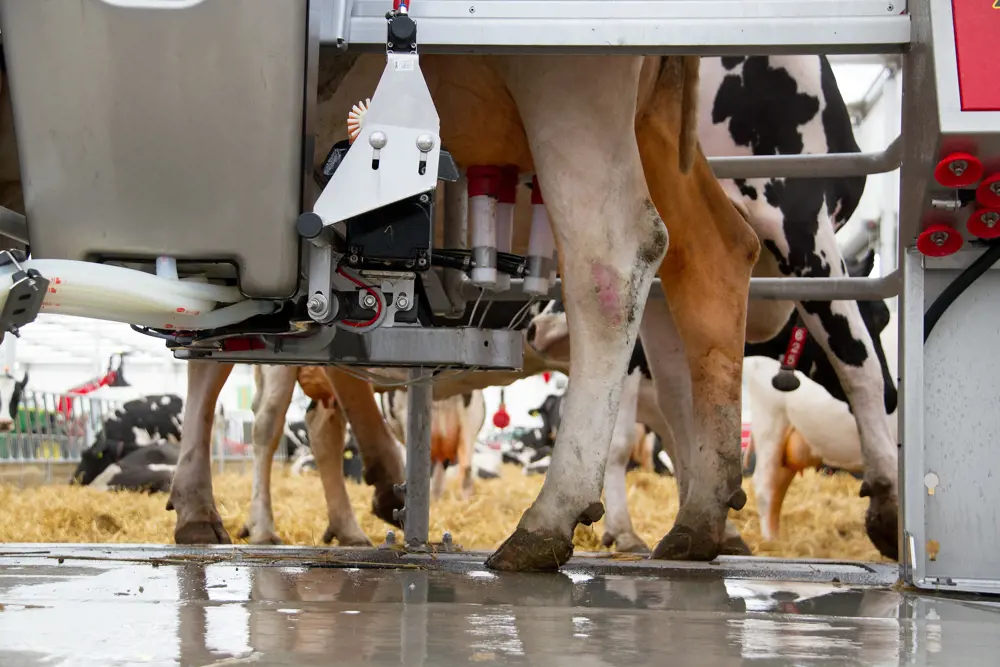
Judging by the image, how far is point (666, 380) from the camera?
220 inches

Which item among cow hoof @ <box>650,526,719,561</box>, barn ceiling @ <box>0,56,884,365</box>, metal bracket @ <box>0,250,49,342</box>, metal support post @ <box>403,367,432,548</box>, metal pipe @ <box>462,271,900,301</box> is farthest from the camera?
barn ceiling @ <box>0,56,884,365</box>

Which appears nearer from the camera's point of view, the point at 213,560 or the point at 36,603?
the point at 36,603

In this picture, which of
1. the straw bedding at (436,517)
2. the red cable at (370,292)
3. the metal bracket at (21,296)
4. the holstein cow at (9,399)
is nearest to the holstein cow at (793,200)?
the straw bedding at (436,517)

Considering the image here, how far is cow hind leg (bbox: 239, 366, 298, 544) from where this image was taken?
6.20 m

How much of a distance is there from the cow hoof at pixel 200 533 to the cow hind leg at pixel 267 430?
1225 mm

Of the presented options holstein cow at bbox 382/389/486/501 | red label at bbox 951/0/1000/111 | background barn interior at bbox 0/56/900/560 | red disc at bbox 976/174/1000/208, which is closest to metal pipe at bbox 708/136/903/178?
red disc at bbox 976/174/1000/208

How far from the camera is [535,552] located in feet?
9.57

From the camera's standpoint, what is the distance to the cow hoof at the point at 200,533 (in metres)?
4.83

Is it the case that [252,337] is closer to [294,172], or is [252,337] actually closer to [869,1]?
[294,172]

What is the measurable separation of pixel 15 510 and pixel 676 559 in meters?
4.90

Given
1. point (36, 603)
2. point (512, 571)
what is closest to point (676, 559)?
point (512, 571)

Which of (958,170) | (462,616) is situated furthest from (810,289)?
(462,616)

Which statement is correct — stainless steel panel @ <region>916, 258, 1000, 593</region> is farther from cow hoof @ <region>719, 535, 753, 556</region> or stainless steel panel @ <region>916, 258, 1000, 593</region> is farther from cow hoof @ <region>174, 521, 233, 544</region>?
cow hoof @ <region>174, 521, 233, 544</region>

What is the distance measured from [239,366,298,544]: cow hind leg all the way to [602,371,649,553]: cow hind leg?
153 cm
